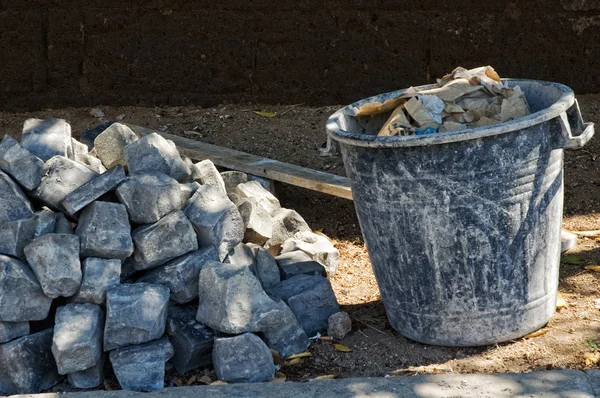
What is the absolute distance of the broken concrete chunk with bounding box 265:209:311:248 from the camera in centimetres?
495

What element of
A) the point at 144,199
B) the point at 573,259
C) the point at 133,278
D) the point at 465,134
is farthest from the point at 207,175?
the point at 573,259

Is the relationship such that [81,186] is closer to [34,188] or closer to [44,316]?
[34,188]

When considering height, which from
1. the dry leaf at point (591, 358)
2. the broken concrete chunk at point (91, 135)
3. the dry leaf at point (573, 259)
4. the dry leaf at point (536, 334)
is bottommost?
the dry leaf at point (536, 334)

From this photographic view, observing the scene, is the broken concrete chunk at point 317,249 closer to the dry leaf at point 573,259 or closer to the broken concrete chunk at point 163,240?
the broken concrete chunk at point 163,240

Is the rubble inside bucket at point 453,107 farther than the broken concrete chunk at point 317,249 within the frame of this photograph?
No

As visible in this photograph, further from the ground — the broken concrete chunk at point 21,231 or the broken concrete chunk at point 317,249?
the broken concrete chunk at point 21,231

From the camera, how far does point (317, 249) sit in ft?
15.9

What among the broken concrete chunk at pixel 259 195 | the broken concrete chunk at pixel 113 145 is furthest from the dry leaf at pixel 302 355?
the broken concrete chunk at pixel 113 145

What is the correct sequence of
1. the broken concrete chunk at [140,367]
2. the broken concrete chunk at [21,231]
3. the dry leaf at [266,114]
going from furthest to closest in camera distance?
the dry leaf at [266,114]
the broken concrete chunk at [21,231]
the broken concrete chunk at [140,367]

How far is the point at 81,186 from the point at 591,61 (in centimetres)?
398

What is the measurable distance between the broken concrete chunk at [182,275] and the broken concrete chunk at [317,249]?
29.9 inches

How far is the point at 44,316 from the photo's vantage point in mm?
3955

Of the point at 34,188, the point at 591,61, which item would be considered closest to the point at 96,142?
the point at 34,188

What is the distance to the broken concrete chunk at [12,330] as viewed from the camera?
12.7 feet
